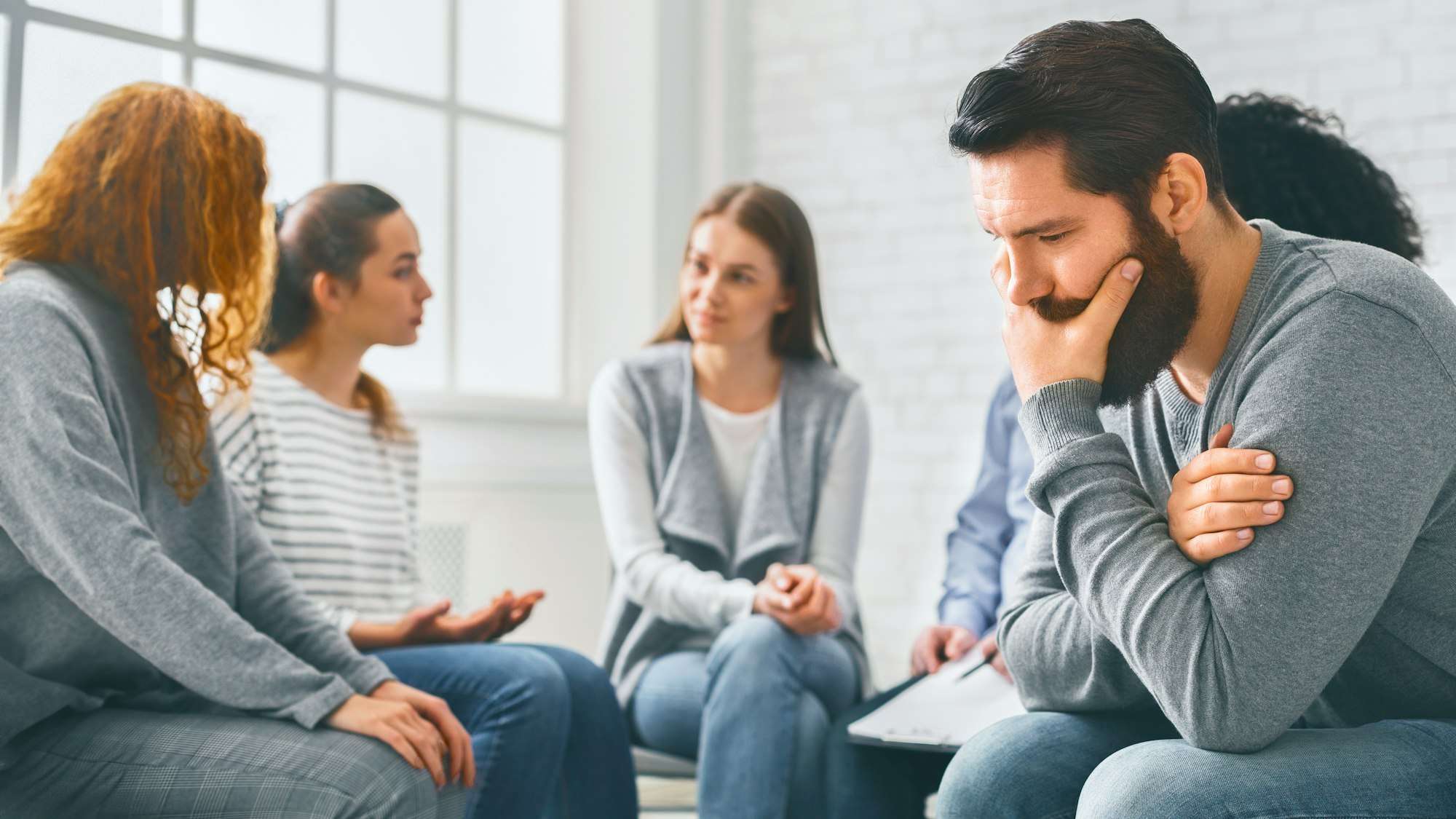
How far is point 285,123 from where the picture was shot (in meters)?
3.32

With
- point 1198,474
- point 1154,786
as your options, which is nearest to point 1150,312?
point 1198,474

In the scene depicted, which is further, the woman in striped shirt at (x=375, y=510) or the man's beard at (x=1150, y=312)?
the woman in striped shirt at (x=375, y=510)

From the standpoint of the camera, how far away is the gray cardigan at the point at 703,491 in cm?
227

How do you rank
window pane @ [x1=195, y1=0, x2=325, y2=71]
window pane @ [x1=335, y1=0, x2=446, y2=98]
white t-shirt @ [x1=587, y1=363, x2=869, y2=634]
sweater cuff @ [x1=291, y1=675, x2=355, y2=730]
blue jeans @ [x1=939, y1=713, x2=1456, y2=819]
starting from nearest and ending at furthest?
blue jeans @ [x1=939, y1=713, x2=1456, y2=819]
sweater cuff @ [x1=291, y1=675, x2=355, y2=730]
white t-shirt @ [x1=587, y1=363, x2=869, y2=634]
window pane @ [x1=195, y1=0, x2=325, y2=71]
window pane @ [x1=335, y1=0, x2=446, y2=98]

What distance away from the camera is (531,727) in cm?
194

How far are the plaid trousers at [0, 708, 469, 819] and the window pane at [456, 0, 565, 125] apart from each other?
2.64 m

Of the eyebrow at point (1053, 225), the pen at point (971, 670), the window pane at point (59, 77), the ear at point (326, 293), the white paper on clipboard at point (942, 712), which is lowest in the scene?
the white paper on clipboard at point (942, 712)

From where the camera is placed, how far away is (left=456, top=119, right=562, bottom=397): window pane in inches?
149

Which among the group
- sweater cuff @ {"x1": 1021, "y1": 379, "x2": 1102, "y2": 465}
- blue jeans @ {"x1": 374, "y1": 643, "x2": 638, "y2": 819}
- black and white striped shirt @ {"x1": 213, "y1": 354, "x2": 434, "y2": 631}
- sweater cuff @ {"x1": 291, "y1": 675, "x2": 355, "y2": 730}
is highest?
sweater cuff @ {"x1": 1021, "y1": 379, "x2": 1102, "y2": 465}

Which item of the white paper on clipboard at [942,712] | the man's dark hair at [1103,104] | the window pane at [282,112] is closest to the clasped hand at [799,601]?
the white paper on clipboard at [942,712]

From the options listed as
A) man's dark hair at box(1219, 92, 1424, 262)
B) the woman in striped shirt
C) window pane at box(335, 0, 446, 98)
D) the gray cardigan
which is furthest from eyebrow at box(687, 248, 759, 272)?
window pane at box(335, 0, 446, 98)

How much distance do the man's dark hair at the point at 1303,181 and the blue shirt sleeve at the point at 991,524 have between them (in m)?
0.59

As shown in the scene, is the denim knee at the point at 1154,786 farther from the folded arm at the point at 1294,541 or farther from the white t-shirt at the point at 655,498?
the white t-shirt at the point at 655,498

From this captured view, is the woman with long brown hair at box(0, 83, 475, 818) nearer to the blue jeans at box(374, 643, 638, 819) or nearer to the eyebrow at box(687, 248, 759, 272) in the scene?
the blue jeans at box(374, 643, 638, 819)
